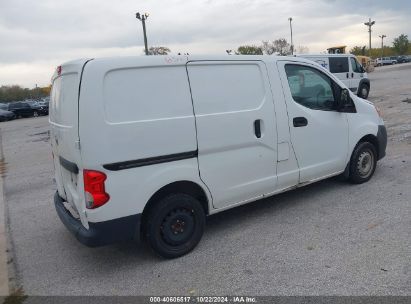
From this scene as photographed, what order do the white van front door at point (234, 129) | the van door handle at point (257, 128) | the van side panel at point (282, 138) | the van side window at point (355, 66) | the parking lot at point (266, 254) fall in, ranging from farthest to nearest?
the van side window at point (355, 66), the van side panel at point (282, 138), the van door handle at point (257, 128), the white van front door at point (234, 129), the parking lot at point (266, 254)

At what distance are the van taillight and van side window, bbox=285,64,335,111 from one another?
8.25ft

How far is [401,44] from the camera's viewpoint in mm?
99312

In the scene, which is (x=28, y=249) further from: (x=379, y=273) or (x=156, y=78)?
(x=379, y=273)

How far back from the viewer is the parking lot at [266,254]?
3.37m

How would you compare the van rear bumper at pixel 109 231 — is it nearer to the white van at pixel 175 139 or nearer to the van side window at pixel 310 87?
the white van at pixel 175 139

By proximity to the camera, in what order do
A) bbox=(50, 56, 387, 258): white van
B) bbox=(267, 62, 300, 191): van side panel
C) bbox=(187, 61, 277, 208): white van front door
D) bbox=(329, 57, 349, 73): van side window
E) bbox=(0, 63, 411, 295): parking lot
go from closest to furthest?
bbox=(0, 63, 411, 295): parking lot → bbox=(50, 56, 387, 258): white van → bbox=(187, 61, 277, 208): white van front door → bbox=(267, 62, 300, 191): van side panel → bbox=(329, 57, 349, 73): van side window

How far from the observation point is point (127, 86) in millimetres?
3582

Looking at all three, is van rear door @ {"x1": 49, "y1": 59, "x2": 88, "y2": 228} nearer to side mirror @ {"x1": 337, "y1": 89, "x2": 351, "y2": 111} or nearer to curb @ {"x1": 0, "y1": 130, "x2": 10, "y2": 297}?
curb @ {"x1": 0, "y1": 130, "x2": 10, "y2": 297}

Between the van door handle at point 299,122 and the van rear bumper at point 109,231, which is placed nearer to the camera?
the van rear bumper at point 109,231

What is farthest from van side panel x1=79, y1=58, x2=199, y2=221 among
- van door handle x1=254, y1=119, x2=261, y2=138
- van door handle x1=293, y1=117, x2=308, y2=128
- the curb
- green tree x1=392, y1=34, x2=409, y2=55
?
green tree x1=392, y1=34, x2=409, y2=55

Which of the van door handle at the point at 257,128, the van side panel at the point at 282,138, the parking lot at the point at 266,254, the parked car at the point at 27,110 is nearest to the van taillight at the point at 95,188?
the parking lot at the point at 266,254

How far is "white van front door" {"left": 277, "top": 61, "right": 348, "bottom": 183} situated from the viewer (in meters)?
4.75

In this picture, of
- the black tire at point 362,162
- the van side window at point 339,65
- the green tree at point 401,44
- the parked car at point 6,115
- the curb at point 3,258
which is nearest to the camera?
the curb at point 3,258

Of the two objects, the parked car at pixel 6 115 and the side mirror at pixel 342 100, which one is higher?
the side mirror at pixel 342 100
